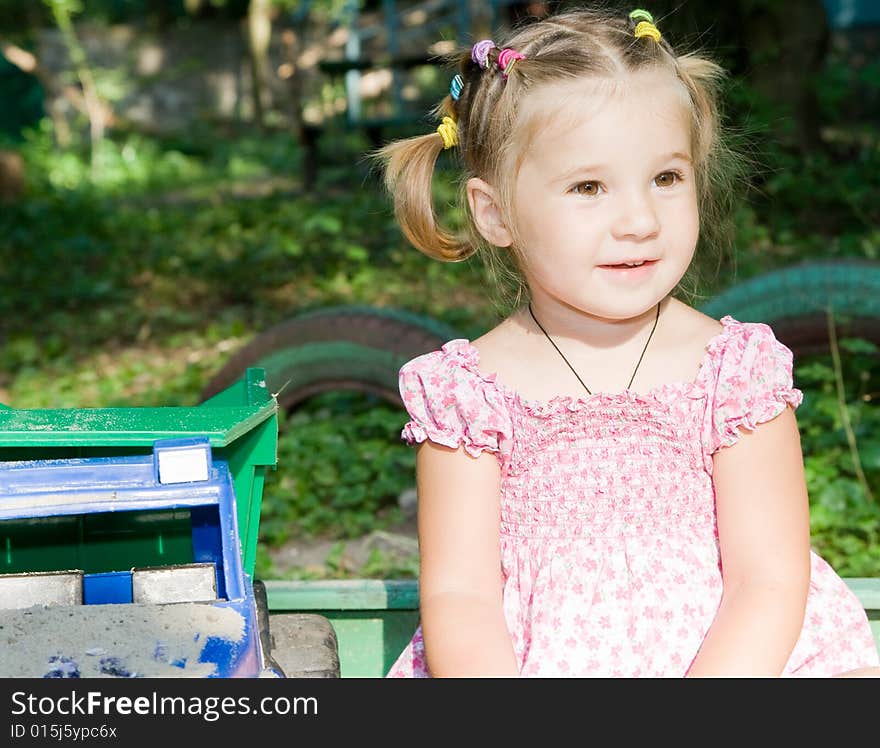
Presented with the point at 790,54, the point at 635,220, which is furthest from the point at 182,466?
the point at 790,54

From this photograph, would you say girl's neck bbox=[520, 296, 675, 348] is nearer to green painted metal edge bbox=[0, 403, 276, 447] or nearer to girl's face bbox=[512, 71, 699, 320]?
girl's face bbox=[512, 71, 699, 320]

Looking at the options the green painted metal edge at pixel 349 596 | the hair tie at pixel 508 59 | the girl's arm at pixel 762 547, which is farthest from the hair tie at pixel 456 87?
the green painted metal edge at pixel 349 596

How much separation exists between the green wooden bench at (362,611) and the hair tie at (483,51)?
1002mm

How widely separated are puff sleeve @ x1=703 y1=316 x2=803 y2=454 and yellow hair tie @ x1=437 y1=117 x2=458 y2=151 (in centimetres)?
52

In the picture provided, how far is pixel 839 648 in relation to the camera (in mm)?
1799

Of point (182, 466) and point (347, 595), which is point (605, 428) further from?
point (347, 595)

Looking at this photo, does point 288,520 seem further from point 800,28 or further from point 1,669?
point 800,28

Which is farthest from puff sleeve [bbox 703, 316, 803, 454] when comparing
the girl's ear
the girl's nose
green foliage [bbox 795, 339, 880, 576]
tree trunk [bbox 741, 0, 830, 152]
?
tree trunk [bbox 741, 0, 830, 152]

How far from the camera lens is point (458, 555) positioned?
1.78m

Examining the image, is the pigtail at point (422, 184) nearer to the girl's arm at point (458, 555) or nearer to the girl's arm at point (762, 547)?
the girl's arm at point (458, 555)

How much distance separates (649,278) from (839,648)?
2.02 feet
